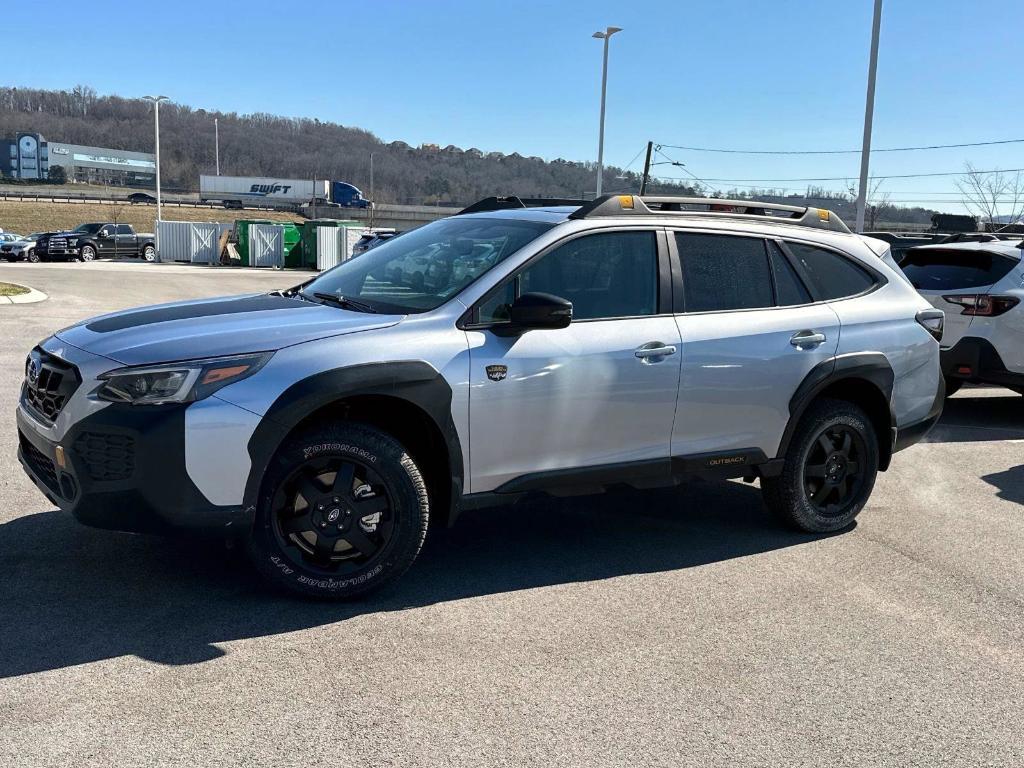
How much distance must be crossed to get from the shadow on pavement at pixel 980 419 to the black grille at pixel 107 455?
7.03 meters

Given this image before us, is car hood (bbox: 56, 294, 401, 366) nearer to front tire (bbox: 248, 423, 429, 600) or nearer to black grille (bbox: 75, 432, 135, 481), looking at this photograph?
black grille (bbox: 75, 432, 135, 481)

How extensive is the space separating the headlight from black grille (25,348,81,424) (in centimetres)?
21

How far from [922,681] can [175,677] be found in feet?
9.50

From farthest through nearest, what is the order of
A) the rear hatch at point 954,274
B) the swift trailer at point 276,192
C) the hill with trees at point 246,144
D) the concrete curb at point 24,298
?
the hill with trees at point 246,144
the swift trailer at point 276,192
the concrete curb at point 24,298
the rear hatch at point 954,274

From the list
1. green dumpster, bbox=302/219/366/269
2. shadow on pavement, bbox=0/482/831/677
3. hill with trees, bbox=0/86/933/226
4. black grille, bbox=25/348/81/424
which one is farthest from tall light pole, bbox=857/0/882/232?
hill with trees, bbox=0/86/933/226

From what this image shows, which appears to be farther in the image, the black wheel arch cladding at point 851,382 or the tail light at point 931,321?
the tail light at point 931,321

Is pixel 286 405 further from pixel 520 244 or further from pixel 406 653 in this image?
pixel 520 244

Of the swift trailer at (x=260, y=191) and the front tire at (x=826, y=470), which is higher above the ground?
the swift trailer at (x=260, y=191)

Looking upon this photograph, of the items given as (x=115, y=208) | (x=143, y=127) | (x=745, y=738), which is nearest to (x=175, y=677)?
(x=745, y=738)

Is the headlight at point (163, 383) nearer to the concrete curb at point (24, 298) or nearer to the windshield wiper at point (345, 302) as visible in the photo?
the windshield wiper at point (345, 302)

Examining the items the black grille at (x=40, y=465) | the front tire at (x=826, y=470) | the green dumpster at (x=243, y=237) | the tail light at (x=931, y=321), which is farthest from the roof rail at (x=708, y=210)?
the green dumpster at (x=243, y=237)

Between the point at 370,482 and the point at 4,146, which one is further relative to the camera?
the point at 4,146

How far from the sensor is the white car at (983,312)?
29.0 ft

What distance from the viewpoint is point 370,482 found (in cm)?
430
